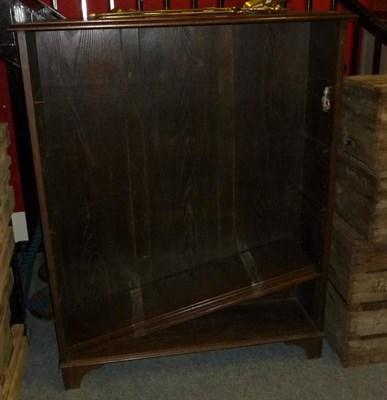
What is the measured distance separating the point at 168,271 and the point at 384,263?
2.58 ft

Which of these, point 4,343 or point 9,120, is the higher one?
point 9,120

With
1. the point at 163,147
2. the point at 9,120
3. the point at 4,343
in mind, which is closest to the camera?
the point at 4,343

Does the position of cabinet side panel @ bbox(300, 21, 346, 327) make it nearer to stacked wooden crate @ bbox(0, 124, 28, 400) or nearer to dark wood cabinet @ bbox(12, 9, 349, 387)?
dark wood cabinet @ bbox(12, 9, 349, 387)

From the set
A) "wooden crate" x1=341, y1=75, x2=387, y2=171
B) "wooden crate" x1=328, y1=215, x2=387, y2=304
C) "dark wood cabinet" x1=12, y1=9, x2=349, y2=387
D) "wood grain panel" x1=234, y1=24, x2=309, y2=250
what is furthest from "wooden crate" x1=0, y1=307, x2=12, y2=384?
"wooden crate" x1=341, y1=75, x2=387, y2=171

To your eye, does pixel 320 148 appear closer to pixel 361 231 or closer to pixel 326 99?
pixel 326 99

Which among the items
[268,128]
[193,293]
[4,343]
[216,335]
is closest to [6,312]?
[4,343]

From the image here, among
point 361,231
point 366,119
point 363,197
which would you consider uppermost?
point 366,119

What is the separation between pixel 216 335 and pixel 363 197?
716 mm

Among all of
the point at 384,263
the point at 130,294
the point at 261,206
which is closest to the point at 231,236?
the point at 261,206

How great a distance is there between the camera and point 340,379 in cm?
178

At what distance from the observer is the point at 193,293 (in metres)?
1.81

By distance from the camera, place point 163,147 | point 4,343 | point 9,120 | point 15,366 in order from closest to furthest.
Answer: point 4,343 → point 15,366 → point 163,147 → point 9,120


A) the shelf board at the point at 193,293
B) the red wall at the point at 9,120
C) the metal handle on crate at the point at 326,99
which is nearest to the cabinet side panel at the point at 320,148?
the metal handle on crate at the point at 326,99

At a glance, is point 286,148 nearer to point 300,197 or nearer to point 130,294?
point 300,197
